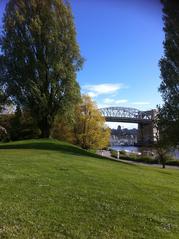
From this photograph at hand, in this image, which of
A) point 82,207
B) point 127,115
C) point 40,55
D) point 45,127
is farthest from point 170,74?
point 127,115

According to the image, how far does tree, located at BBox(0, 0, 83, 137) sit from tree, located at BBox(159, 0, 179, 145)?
308 inches

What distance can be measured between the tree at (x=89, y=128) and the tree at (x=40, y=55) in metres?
20.0

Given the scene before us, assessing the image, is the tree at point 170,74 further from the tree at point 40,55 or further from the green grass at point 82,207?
the green grass at point 82,207

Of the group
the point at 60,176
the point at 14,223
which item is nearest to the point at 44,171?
the point at 60,176

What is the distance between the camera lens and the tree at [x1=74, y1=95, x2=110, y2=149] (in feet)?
174

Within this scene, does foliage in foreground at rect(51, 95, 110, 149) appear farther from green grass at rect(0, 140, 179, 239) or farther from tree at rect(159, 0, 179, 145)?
green grass at rect(0, 140, 179, 239)

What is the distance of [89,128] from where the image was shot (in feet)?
177

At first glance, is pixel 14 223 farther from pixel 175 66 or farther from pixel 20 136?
pixel 20 136

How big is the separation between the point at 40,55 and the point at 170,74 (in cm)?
1025

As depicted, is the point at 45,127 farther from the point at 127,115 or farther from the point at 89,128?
the point at 127,115

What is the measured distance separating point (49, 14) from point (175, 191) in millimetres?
23108

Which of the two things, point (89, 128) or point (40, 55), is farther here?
point (89, 128)

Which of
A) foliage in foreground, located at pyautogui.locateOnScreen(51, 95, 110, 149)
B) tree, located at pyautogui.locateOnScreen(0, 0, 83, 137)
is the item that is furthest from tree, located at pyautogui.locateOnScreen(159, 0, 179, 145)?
foliage in foreground, located at pyautogui.locateOnScreen(51, 95, 110, 149)

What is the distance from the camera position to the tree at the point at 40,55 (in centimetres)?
3134
